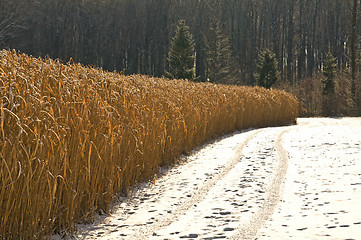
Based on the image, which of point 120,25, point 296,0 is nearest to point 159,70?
point 120,25

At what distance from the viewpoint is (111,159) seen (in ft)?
14.5

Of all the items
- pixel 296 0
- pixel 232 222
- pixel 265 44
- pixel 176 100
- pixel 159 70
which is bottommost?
pixel 232 222

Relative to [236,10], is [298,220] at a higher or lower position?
lower

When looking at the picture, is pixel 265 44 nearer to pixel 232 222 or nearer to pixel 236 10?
pixel 236 10

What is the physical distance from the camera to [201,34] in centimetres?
5081

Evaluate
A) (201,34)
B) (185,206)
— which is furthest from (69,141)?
(201,34)

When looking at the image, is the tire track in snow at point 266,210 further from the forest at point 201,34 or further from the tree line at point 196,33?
the tree line at point 196,33

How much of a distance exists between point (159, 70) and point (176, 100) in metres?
39.5

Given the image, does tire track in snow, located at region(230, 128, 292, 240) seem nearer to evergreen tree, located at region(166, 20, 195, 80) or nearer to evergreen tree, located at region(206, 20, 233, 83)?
evergreen tree, located at region(166, 20, 195, 80)

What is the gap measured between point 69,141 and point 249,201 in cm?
229

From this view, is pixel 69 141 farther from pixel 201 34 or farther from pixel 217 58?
pixel 201 34

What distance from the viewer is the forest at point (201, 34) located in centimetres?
4103

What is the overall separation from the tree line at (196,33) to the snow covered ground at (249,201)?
31507 mm

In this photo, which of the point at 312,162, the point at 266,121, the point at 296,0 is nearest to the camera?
the point at 312,162
